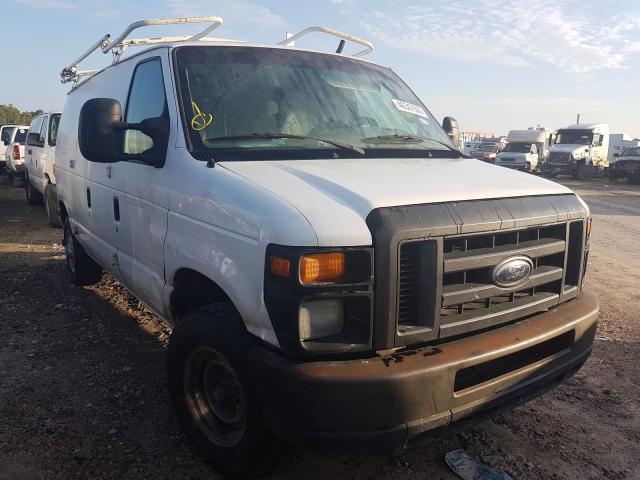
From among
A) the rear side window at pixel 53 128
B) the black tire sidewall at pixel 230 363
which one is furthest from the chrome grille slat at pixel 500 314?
the rear side window at pixel 53 128

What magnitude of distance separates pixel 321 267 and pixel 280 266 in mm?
163

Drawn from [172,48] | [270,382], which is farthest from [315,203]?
[172,48]

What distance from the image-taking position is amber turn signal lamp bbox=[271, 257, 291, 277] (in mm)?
2098

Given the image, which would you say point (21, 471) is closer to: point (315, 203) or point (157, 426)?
point (157, 426)

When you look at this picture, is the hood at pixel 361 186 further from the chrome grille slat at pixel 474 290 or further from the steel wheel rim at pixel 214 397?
the steel wheel rim at pixel 214 397

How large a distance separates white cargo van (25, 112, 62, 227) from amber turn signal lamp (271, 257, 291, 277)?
6936 millimetres

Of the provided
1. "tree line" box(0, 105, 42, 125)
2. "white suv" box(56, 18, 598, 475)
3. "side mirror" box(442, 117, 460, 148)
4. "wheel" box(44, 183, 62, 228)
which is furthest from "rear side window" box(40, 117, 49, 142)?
"tree line" box(0, 105, 42, 125)

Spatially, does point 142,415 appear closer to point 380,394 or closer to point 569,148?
point 380,394

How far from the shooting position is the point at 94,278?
18.8ft

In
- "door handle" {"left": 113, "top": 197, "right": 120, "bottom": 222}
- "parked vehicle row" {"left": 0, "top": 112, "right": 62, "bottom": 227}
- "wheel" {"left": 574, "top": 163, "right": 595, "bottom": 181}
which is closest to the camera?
"door handle" {"left": 113, "top": 197, "right": 120, "bottom": 222}

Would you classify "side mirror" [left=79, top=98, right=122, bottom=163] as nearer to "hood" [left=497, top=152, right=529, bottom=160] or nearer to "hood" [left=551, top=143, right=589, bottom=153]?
"hood" [left=551, top=143, right=589, bottom=153]

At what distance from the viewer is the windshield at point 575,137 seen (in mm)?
28906

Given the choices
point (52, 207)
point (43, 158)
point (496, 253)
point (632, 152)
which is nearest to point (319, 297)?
point (496, 253)

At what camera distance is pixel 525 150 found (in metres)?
31.2
